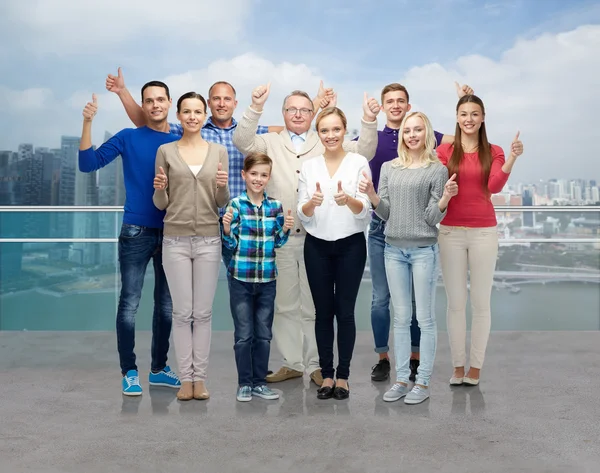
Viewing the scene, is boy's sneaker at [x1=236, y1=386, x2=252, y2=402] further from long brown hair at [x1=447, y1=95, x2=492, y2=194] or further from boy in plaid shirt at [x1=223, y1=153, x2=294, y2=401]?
long brown hair at [x1=447, y1=95, x2=492, y2=194]

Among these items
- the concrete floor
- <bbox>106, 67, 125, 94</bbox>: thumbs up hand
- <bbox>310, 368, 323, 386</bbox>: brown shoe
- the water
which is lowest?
the concrete floor

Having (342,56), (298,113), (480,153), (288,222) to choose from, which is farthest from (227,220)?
(342,56)

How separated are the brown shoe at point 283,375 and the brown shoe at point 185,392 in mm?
412

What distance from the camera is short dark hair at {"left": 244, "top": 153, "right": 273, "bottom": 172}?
2.63m

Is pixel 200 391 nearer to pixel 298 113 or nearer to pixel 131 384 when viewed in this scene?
pixel 131 384

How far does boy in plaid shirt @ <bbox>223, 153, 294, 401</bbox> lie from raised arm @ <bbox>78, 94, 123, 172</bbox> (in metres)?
0.56

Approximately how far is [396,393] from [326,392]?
11.2 inches

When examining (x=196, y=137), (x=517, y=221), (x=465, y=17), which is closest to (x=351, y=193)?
(x=196, y=137)

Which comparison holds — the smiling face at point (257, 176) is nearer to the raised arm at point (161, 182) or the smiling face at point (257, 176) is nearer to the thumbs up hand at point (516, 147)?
the raised arm at point (161, 182)

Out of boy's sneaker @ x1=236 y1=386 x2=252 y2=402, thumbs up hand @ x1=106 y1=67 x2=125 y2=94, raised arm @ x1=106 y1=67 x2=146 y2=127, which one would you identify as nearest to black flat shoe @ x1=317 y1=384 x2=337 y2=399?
boy's sneaker @ x1=236 y1=386 x2=252 y2=402

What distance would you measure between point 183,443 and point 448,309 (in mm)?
1327

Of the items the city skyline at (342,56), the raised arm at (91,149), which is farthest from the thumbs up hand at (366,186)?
the city skyline at (342,56)

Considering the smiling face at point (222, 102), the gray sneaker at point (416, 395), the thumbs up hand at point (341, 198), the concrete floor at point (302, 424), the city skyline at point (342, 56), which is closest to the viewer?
the concrete floor at point (302, 424)

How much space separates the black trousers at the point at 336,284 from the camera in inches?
103
